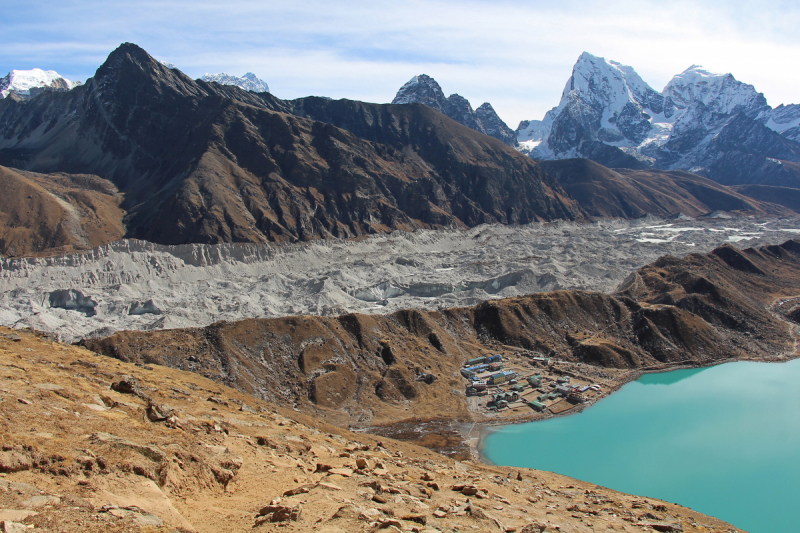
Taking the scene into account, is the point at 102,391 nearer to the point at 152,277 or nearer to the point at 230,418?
the point at 230,418

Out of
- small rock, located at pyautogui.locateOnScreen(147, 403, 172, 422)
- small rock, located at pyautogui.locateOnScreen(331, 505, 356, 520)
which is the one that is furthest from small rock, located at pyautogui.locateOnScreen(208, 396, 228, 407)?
small rock, located at pyautogui.locateOnScreen(331, 505, 356, 520)

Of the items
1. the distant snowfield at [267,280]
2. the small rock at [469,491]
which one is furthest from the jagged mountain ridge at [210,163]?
the small rock at [469,491]

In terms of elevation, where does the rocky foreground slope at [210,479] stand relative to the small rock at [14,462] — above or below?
below

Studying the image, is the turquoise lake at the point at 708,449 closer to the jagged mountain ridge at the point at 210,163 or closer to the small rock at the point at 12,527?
the small rock at the point at 12,527

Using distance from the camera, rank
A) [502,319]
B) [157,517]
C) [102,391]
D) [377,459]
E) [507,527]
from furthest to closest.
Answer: [502,319] → [377,459] → [102,391] → [507,527] → [157,517]

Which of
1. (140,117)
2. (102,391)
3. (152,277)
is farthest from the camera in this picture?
(140,117)

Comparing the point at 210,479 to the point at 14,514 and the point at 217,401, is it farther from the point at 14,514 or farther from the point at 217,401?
the point at 217,401

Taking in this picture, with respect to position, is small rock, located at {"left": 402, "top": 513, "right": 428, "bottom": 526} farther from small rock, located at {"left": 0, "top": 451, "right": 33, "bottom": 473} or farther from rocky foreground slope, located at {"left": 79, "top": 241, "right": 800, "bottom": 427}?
rocky foreground slope, located at {"left": 79, "top": 241, "right": 800, "bottom": 427}

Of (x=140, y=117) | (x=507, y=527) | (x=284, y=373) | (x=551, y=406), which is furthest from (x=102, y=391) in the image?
(x=140, y=117)
